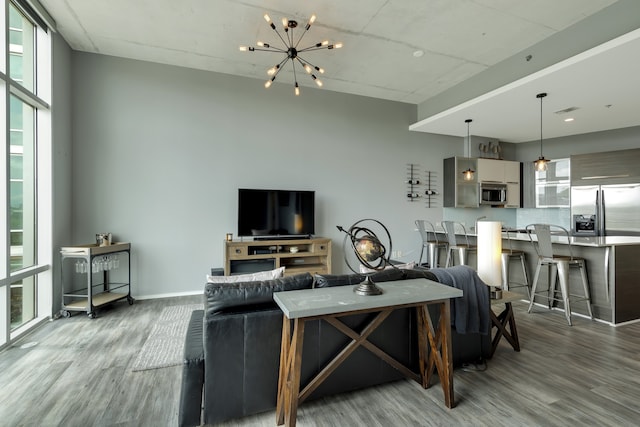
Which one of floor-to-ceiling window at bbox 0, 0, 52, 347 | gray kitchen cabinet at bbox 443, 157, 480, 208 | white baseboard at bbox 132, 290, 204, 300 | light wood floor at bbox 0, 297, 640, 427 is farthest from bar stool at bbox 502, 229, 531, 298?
floor-to-ceiling window at bbox 0, 0, 52, 347

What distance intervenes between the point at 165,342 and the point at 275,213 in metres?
2.35

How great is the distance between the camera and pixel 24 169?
130 inches

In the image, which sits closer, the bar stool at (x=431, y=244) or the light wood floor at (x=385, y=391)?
the light wood floor at (x=385, y=391)

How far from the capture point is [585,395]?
2088 mm

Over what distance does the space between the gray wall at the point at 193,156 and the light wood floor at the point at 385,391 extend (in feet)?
5.49

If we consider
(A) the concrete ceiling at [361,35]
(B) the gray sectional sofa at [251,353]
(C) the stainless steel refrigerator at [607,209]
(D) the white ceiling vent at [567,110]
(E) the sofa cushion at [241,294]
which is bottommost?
(B) the gray sectional sofa at [251,353]

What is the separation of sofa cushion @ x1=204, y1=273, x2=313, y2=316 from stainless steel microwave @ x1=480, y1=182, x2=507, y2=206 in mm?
5574

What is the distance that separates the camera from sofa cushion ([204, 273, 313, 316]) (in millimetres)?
1797

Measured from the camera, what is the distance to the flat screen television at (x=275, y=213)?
4.64 metres

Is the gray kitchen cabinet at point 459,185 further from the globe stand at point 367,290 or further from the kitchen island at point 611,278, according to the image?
the globe stand at point 367,290

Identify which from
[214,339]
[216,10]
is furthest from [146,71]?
[214,339]

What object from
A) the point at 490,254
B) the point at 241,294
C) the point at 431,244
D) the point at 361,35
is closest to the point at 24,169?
the point at 241,294

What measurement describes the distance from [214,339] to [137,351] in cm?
152

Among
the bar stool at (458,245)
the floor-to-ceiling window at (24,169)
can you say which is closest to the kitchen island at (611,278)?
the bar stool at (458,245)
